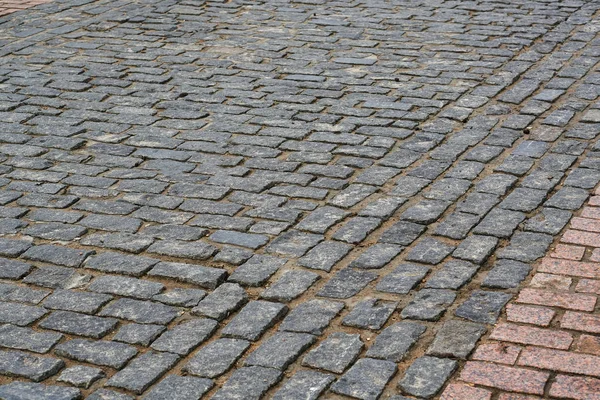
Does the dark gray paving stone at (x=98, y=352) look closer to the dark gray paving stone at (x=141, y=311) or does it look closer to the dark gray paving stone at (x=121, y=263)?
the dark gray paving stone at (x=141, y=311)

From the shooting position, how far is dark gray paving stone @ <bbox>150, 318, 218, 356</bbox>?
156 inches

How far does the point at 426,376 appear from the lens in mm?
3691

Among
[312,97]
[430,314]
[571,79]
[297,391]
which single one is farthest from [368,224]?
[571,79]

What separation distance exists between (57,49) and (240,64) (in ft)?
5.67

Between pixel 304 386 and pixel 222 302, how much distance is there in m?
0.77

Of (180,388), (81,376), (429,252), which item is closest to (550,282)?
(429,252)

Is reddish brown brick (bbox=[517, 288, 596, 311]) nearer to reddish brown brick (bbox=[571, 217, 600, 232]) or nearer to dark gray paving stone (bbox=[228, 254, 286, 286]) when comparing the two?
reddish brown brick (bbox=[571, 217, 600, 232])

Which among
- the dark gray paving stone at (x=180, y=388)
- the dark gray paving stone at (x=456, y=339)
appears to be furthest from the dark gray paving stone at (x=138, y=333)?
the dark gray paving stone at (x=456, y=339)

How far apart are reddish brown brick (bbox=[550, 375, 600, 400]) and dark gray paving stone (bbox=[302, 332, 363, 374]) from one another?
762 mm

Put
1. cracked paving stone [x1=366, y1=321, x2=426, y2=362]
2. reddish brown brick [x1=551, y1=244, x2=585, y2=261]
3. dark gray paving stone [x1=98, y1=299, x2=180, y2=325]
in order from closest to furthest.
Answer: cracked paving stone [x1=366, y1=321, x2=426, y2=362], dark gray paving stone [x1=98, y1=299, x2=180, y2=325], reddish brown brick [x1=551, y1=244, x2=585, y2=261]

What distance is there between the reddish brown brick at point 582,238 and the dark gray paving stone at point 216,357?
1.71 meters

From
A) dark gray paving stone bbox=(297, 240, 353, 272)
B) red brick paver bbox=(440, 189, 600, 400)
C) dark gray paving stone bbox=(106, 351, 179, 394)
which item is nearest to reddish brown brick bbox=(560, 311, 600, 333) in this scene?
red brick paver bbox=(440, 189, 600, 400)

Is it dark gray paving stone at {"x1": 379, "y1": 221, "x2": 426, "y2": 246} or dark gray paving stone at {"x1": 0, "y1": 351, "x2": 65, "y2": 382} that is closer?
dark gray paving stone at {"x1": 0, "y1": 351, "x2": 65, "y2": 382}

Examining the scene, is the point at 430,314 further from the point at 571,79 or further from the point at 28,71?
the point at 28,71
